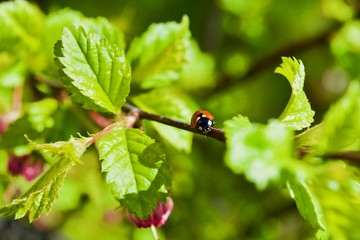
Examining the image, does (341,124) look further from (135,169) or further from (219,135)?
(135,169)

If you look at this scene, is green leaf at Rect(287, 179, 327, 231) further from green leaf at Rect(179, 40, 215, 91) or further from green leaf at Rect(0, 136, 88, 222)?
green leaf at Rect(179, 40, 215, 91)

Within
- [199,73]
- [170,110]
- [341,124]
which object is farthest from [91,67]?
[199,73]

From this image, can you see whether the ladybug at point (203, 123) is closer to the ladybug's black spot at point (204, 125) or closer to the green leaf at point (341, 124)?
the ladybug's black spot at point (204, 125)

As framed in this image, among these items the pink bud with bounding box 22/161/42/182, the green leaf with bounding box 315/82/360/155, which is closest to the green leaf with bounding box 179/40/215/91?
the pink bud with bounding box 22/161/42/182

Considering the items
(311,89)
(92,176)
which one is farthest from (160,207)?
(311,89)

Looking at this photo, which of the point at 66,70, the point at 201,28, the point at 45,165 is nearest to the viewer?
the point at 66,70

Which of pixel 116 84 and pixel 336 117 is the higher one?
pixel 336 117

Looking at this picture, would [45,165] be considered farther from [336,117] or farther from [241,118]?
[336,117]
